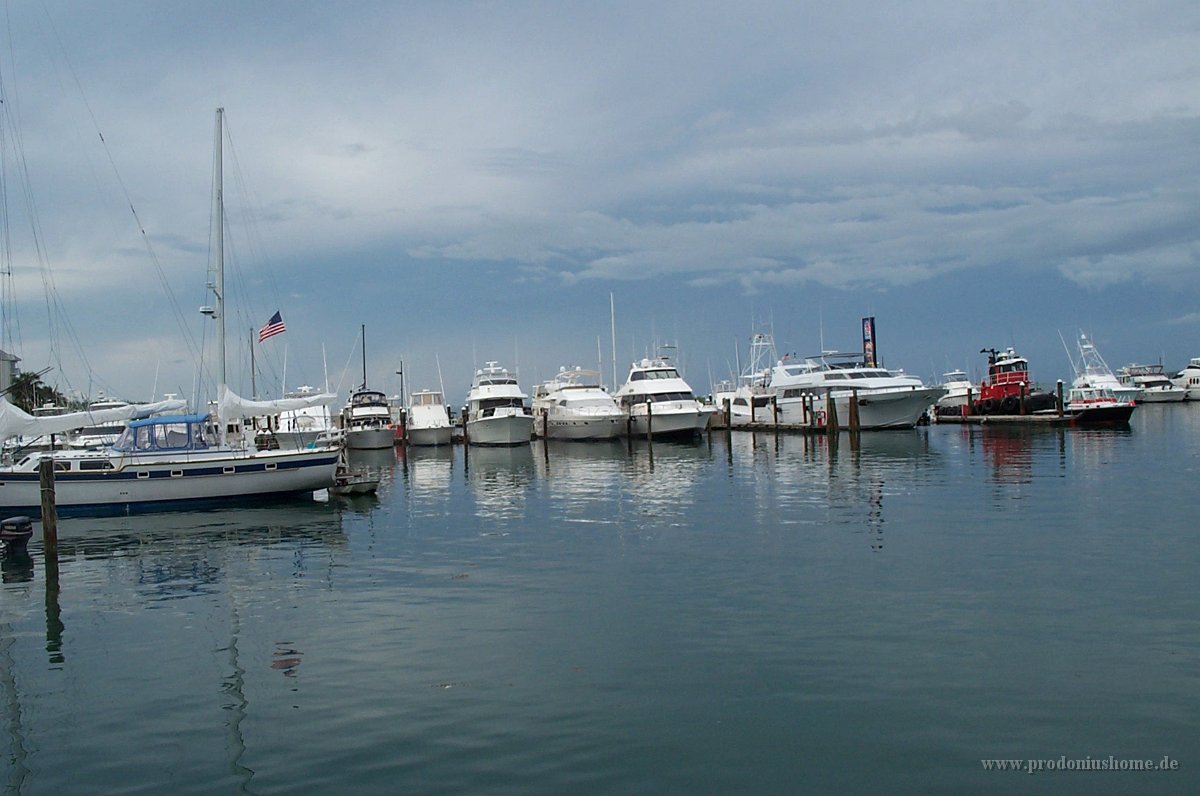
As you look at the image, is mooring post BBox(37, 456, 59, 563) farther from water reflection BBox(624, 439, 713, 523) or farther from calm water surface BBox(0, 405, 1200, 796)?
water reflection BBox(624, 439, 713, 523)

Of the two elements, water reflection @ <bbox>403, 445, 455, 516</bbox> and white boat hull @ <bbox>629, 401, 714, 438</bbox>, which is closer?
water reflection @ <bbox>403, 445, 455, 516</bbox>

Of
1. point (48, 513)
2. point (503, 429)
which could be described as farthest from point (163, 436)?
point (503, 429)

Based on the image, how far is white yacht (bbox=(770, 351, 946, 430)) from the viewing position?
65.8m

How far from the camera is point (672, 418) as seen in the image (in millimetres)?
68688

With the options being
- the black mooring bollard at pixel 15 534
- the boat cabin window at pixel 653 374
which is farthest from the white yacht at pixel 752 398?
the black mooring bollard at pixel 15 534

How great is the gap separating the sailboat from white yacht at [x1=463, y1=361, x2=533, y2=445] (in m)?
35.0

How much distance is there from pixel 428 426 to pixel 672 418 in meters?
19.3

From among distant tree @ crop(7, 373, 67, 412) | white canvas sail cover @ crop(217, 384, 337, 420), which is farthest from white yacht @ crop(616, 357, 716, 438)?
distant tree @ crop(7, 373, 67, 412)

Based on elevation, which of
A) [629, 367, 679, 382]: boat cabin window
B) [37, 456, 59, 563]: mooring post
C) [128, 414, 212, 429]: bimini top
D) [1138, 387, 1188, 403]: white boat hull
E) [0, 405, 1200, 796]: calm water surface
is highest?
[629, 367, 679, 382]: boat cabin window

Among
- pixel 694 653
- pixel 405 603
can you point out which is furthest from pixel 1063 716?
pixel 405 603

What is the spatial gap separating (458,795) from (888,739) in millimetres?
4454

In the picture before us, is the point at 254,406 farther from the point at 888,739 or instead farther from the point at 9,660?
the point at 888,739

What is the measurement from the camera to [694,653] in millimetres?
12883

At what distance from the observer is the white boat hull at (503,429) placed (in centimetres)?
6831
